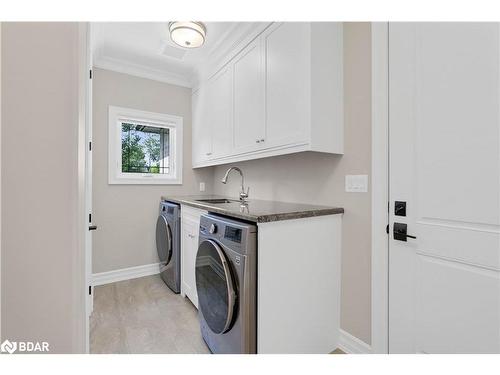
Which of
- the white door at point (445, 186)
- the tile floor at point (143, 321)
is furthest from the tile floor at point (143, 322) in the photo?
the white door at point (445, 186)

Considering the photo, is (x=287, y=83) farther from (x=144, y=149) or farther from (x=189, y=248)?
(x=144, y=149)

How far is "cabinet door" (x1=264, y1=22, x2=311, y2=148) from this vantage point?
1.47 metres

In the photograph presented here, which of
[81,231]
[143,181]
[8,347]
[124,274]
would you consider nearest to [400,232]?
[81,231]

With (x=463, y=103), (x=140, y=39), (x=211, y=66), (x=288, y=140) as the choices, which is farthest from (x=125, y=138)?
(x=463, y=103)

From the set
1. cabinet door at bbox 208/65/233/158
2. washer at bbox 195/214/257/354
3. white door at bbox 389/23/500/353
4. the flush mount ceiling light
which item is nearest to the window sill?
cabinet door at bbox 208/65/233/158

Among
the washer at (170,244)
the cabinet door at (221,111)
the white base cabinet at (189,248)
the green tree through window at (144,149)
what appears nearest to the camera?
the white base cabinet at (189,248)

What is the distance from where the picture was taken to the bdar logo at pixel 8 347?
528 mm

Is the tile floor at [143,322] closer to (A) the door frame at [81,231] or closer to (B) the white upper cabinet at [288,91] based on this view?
(A) the door frame at [81,231]

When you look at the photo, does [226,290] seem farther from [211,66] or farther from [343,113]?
[211,66]

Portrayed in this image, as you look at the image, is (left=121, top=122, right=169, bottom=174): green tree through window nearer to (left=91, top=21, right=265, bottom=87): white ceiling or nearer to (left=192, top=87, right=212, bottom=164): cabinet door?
(left=192, top=87, right=212, bottom=164): cabinet door

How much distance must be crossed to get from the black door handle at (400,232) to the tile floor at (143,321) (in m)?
1.40

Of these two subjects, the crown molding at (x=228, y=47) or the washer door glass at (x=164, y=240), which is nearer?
the crown molding at (x=228, y=47)

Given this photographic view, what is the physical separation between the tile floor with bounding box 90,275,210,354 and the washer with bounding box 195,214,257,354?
300 mm

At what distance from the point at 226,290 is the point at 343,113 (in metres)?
1.36
